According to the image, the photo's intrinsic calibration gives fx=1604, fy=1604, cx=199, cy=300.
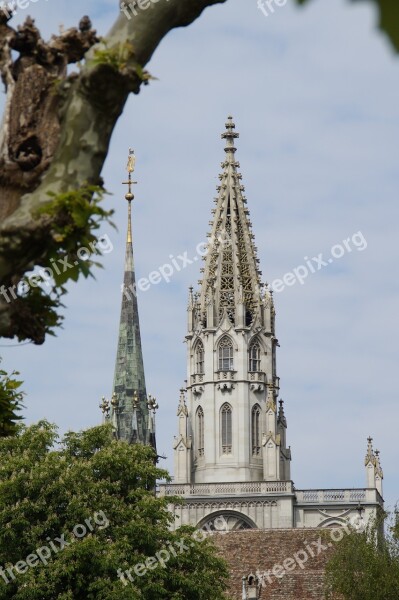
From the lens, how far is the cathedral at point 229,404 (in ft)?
338

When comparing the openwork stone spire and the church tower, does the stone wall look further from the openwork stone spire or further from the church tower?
the openwork stone spire

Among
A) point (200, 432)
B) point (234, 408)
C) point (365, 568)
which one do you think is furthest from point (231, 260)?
point (365, 568)

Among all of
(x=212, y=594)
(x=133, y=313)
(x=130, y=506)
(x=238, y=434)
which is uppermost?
(x=133, y=313)

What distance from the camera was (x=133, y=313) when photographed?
4360 inches

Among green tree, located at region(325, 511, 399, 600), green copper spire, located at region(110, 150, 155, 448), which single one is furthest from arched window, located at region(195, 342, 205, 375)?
green tree, located at region(325, 511, 399, 600)

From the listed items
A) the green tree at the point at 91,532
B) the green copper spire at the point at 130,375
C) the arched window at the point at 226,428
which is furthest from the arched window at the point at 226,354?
the green tree at the point at 91,532

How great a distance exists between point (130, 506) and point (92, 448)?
16.3 ft

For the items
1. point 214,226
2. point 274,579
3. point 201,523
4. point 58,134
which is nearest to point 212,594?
point 274,579

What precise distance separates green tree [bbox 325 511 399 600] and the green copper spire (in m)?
47.7

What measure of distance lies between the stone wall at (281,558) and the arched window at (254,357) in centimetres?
3645

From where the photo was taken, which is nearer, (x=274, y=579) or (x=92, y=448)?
(x=92, y=448)

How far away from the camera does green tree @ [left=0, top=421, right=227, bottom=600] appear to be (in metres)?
47.1

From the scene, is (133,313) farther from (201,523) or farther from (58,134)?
(58,134)

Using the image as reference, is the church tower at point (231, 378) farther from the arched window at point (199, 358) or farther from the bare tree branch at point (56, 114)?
the bare tree branch at point (56, 114)
